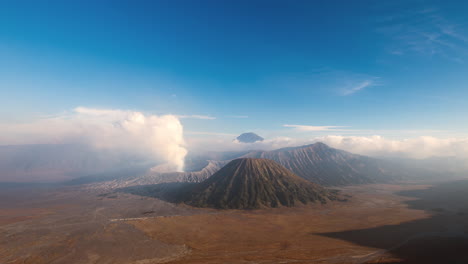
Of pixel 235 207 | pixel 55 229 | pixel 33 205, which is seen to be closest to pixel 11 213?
pixel 33 205

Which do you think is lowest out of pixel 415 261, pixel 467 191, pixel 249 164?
pixel 467 191

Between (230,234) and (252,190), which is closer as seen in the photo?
(230,234)

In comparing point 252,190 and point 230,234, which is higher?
point 252,190

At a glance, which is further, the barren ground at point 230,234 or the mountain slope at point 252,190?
the mountain slope at point 252,190

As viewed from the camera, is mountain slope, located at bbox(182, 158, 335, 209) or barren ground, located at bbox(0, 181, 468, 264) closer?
barren ground, located at bbox(0, 181, 468, 264)

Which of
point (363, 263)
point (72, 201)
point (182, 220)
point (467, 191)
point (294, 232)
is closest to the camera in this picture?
point (363, 263)

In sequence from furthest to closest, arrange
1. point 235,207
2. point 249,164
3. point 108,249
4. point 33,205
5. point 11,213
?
point 249,164
point 33,205
point 235,207
point 11,213
point 108,249

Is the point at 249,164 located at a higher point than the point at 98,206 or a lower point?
higher

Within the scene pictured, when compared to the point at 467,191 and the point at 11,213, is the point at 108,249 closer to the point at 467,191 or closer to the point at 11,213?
the point at 11,213
